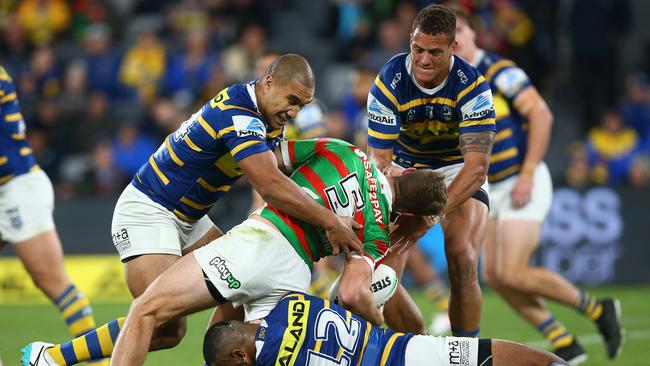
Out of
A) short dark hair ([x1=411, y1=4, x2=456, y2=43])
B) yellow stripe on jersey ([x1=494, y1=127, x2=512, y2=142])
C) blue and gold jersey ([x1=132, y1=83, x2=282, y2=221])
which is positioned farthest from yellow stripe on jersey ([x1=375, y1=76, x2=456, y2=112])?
yellow stripe on jersey ([x1=494, y1=127, x2=512, y2=142])

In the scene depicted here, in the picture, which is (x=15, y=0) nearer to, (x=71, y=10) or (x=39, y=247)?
(x=71, y=10)

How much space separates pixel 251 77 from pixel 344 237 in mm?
9860

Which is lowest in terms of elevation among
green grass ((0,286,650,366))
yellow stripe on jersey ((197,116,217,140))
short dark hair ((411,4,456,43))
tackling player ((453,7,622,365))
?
green grass ((0,286,650,366))

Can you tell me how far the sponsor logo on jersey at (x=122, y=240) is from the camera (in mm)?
6684

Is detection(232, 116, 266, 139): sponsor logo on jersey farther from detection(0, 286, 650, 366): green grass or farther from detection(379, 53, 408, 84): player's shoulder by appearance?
detection(0, 286, 650, 366): green grass

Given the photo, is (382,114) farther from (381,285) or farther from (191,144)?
(191,144)

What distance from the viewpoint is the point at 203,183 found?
6660mm

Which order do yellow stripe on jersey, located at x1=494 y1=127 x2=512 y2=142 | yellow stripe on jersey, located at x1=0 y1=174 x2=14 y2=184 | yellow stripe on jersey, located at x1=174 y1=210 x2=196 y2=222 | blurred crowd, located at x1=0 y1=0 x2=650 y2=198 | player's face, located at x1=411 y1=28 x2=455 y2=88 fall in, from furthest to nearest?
blurred crowd, located at x1=0 y1=0 x2=650 y2=198, yellow stripe on jersey, located at x1=494 y1=127 x2=512 y2=142, yellow stripe on jersey, located at x1=0 y1=174 x2=14 y2=184, player's face, located at x1=411 y1=28 x2=455 y2=88, yellow stripe on jersey, located at x1=174 y1=210 x2=196 y2=222

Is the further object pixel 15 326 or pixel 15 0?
pixel 15 0

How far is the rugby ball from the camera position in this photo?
647 centimetres

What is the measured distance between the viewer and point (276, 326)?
598 cm

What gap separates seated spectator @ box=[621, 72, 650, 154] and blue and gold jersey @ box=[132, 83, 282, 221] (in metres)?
10.7

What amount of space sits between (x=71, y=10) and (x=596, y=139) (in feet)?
31.8

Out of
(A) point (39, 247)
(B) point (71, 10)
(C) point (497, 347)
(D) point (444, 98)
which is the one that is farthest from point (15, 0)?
(C) point (497, 347)
